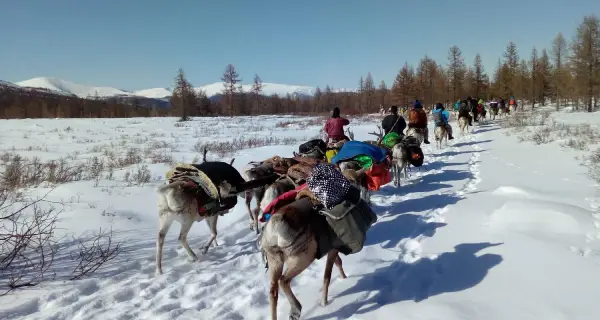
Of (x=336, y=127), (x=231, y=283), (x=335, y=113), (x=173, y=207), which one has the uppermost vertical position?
(x=335, y=113)

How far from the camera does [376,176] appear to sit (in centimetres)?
656

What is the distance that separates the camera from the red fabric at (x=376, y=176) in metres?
6.41

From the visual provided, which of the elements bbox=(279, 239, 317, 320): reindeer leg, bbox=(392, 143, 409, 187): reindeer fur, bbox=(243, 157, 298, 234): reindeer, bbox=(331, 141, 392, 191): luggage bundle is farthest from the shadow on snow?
bbox=(392, 143, 409, 187): reindeer fur

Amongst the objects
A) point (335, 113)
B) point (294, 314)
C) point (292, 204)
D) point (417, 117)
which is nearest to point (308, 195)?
point (292, 204)

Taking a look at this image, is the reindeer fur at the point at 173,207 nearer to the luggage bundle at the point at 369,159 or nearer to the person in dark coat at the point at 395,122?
the luggage bundle at the point at 369,159

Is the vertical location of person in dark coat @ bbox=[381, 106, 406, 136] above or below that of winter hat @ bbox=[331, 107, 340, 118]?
below

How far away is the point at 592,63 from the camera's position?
3416cm

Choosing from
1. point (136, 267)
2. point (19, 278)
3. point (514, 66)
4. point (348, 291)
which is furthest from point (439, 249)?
point (514, 66)

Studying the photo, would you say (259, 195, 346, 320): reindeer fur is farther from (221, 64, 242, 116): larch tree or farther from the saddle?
(221, 64, 242, 116): larch tree

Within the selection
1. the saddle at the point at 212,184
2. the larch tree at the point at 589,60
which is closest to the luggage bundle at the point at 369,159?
the saddle at the point at 212,184

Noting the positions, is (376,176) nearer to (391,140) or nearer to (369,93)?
(391,140)

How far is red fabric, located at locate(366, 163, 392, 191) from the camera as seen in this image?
6414 mm

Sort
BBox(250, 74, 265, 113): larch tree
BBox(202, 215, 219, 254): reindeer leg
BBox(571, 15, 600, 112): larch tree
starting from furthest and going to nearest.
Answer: BBox(250, 74, 265, 113): larch tree → BBox(571, 15, 600, 112): larch tree → BBox(202, 215, 219, 254): reindeer leg

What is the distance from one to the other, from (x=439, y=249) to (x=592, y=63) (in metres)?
42.1
